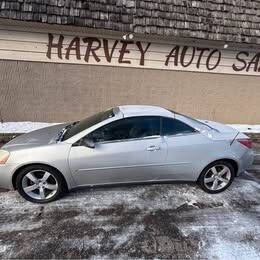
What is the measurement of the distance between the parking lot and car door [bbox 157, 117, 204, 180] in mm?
421

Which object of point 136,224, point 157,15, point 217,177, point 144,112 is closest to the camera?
point 136,224

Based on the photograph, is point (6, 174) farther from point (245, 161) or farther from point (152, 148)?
point (245, 161)

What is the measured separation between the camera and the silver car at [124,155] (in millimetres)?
Answer: 4152

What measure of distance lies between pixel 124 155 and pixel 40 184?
1.35 metres

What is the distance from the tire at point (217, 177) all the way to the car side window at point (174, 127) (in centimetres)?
73

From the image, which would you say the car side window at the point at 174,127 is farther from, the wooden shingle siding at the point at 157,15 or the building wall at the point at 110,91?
the building wall at the point at 110,91

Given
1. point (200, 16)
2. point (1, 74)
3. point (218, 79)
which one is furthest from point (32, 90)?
point (218, 79)

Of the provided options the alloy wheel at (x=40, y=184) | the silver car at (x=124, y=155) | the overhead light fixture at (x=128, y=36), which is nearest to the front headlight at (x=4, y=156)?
the silver car at (x=124, y=155)

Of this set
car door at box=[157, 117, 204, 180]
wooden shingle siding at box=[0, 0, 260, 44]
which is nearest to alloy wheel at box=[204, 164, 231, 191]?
car door at box=[157, 117, 204, 180]

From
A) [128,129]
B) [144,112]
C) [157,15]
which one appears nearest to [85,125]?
[128,129]

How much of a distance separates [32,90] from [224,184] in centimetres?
543

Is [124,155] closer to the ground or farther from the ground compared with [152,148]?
closer to the ground

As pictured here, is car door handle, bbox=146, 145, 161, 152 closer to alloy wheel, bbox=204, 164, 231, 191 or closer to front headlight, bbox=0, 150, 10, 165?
alloy wheel, bbox=204, 164, 231, 191

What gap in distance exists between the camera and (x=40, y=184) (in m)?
4.23
